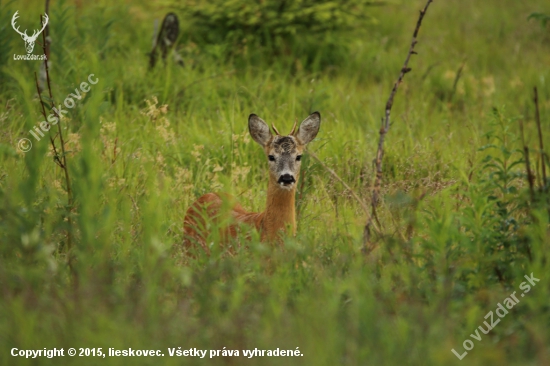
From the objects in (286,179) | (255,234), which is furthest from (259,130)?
(255,234)

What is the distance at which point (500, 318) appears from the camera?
3217mm

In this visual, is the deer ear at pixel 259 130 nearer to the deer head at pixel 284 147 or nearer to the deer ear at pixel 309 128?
the deer head at pixel 284 147

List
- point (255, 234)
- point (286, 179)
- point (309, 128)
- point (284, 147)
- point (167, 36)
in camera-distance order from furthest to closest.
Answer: point (167, 36) → point (309, 128) → point (284, 147) → point (286, 179) → point (255, 234)

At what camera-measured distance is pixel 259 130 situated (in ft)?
17.3

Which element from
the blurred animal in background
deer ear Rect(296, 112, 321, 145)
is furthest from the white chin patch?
the blurred animal in background

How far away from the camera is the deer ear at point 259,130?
17.1 ft

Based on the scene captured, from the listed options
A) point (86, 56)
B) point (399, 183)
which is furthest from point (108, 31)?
point (399, 183)

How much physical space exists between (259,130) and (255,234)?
1.64 m

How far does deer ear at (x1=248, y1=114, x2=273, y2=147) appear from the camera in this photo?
520 cm

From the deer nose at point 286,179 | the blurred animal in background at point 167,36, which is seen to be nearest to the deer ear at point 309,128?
the deer nose at point 286,179

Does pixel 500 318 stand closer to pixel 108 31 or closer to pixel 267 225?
pixel 267 225

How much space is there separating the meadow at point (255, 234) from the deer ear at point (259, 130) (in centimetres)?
28

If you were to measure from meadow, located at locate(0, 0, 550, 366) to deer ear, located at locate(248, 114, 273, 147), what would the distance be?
278mm

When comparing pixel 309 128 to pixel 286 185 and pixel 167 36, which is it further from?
pixel 167 36
